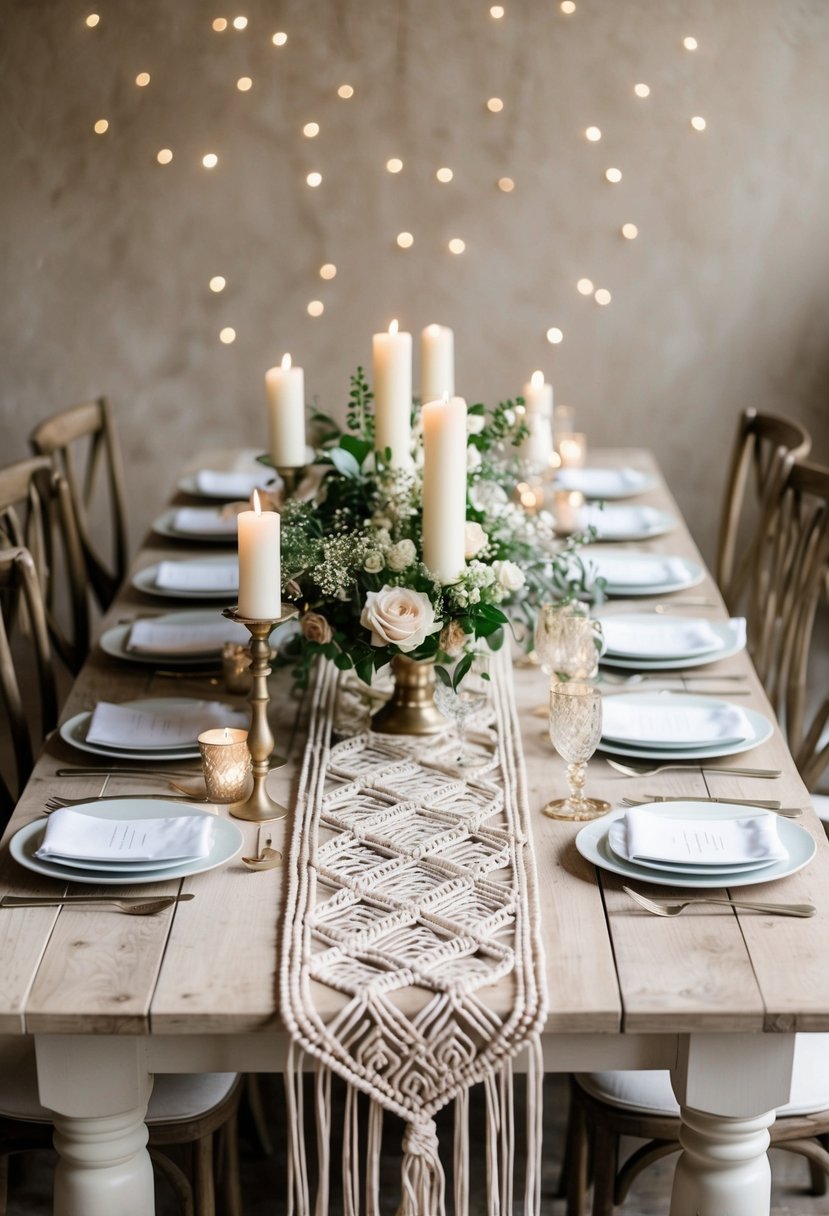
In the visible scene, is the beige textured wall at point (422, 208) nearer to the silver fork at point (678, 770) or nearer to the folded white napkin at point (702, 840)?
the silver fork at point (678, 770)

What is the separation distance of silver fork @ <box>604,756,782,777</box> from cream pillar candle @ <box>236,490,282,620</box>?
52 cm

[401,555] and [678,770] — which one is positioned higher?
[401,555]

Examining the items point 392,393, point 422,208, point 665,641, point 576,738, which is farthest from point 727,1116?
point 422,208

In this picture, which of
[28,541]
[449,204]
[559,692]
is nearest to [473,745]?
[559,692]

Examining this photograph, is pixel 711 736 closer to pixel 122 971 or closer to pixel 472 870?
pixel 472 870

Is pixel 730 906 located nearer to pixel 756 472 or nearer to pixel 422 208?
pixel 756 472

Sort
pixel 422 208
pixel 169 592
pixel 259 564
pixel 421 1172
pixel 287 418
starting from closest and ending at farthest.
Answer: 1. pixel 421 1172
2. pixel 259 564
3. pixel 287 418
4. pixel 169 592
5. pixel 422 208

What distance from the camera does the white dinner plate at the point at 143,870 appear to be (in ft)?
4.69

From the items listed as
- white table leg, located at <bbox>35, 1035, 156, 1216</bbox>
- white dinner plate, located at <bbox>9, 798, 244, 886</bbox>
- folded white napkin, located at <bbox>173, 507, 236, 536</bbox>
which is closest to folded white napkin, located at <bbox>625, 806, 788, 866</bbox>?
white dinner plate, located at <bbox>9, 798, 244, 886</bbox>

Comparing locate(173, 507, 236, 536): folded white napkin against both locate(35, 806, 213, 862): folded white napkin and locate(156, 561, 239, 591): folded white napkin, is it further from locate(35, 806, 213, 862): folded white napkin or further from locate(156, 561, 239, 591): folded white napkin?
locate(35, 806, 213, 862): folded white napkin

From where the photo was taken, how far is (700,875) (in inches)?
56.2

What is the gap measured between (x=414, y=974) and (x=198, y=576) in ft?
4.44

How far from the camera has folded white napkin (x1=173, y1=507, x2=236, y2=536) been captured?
2758 millimetres

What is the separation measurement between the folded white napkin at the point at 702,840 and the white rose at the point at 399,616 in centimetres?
34
